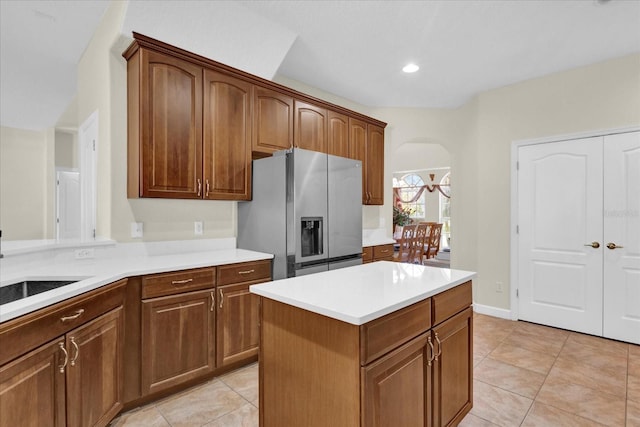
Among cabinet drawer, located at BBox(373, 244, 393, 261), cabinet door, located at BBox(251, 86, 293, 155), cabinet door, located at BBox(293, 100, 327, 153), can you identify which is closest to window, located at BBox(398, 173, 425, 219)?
cabinet drawer, located at BBox(373, 244, 393, 261)

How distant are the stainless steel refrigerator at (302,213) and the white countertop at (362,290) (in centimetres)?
79

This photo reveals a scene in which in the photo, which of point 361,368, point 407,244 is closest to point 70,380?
point 361,368

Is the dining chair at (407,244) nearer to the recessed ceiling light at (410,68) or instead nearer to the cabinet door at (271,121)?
the recessed ceiling light at (410,68)

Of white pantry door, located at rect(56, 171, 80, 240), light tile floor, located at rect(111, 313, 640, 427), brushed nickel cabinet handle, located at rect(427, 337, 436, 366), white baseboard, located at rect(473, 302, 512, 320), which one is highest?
white pantry door, located at rect(56, 171, 80, 240)

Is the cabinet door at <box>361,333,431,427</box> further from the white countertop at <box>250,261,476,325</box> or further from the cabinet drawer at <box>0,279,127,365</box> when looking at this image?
the cabinet drawer at <box>0,279,127,365</box>

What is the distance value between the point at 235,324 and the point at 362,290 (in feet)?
4.40

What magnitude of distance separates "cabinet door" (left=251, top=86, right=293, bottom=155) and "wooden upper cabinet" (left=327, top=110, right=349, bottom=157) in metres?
0.55

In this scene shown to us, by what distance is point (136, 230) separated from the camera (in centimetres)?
249

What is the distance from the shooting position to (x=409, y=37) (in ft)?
9.11

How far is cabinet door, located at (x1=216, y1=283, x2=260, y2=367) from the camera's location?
2.32m

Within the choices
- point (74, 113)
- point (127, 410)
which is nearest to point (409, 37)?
point (127, 410)

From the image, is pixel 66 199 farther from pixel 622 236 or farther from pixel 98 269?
pixel 622 236

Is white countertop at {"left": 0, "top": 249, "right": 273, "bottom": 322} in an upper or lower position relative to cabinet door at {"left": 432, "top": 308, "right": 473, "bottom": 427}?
upper

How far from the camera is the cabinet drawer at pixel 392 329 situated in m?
1.13
